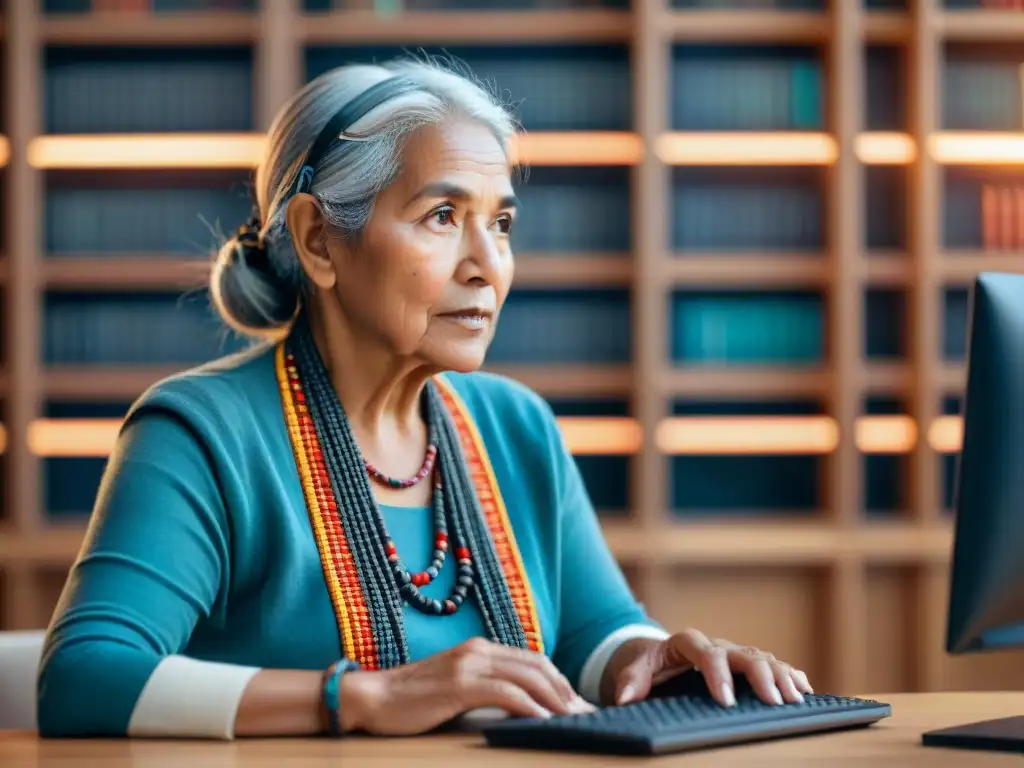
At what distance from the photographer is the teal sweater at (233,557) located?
4.37 ft

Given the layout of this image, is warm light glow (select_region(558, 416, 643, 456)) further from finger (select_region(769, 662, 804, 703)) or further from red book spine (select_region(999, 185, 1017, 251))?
finger (select_region(769, 662, 804, 703))

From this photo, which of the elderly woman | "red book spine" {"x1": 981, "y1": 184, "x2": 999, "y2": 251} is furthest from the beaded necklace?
"red book spine" {"x1": 981, "y1": 184, "x2": 999, "y2": 251}

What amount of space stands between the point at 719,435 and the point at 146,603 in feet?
9.10

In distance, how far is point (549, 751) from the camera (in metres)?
1.18

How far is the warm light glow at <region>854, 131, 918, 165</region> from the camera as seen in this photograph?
3.93m

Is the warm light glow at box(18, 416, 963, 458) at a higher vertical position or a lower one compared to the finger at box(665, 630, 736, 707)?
lower

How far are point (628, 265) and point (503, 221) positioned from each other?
7.33 ft

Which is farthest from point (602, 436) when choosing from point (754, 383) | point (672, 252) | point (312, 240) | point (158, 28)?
point (312, 240)

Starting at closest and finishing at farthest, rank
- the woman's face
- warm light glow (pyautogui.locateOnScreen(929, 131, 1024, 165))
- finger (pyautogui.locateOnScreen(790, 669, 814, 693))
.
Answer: finger (pyautogui.locateOnScreen(790, 669, 814, 693)) → the woman's face → warm light glow (pyautogui.locateOnScreen(929, 131, 1024, 165))

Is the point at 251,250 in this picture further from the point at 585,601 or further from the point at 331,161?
the point at 585,601

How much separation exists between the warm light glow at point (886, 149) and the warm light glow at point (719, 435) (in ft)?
2.34

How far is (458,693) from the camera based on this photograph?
49.2 inches

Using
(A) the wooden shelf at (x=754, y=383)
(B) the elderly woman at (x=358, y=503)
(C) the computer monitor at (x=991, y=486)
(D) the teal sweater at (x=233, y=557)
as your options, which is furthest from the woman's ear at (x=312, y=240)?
(A) the wooden shelf at (x=754, y=383)

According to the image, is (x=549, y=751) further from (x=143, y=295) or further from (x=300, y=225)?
(x=143, y=295)
